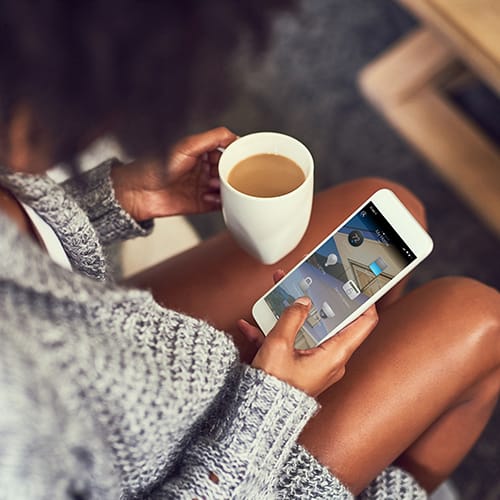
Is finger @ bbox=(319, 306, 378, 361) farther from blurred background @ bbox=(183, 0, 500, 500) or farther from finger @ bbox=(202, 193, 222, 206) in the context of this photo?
blurred background @ bbox=(183, 0, 500, 500)

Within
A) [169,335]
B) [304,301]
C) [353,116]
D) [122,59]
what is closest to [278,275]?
[304,301]

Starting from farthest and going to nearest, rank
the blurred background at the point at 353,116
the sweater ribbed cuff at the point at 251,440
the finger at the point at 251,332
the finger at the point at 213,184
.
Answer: the blurred background at the point at 353,116 → the finger at the point at 213,184 → the finger at the point at 251,332 → the sweater ribbed cuff at the point at 251,440

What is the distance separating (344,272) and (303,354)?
0.34 feet

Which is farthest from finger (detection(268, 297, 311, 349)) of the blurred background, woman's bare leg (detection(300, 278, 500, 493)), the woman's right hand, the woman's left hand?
the blurred background

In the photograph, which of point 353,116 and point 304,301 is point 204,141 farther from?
point 353,116

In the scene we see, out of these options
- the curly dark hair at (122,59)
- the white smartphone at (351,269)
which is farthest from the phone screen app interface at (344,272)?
the curly dark hair at (122,59)

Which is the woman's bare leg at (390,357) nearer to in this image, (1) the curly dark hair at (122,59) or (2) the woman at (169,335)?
(2) the woman at (169,335)

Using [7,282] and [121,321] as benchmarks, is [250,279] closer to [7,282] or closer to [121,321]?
[121,321]

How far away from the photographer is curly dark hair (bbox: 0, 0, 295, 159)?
0.41 metres

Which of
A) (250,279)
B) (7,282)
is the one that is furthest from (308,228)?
(7,282)

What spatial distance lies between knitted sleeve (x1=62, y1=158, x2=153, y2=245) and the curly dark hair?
0.30m

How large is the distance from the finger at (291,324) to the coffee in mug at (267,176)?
0.13m

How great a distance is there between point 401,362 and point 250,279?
19 cm

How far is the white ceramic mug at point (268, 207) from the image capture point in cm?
69
